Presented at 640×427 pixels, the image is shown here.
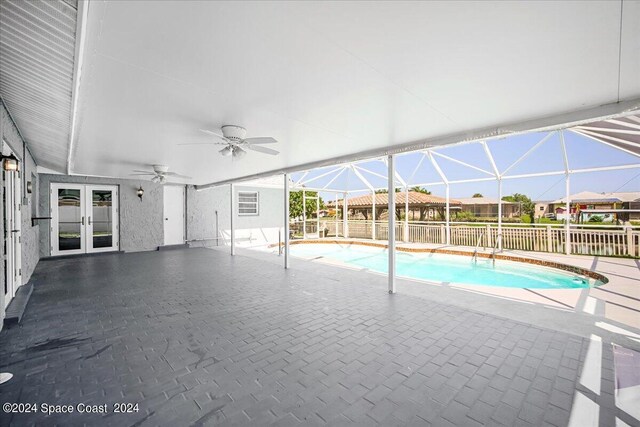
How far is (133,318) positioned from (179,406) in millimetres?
2294

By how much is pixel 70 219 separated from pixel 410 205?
1579cm

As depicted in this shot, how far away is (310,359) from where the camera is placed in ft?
8.89

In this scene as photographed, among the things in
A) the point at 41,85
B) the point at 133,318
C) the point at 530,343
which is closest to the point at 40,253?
the point at 133,318

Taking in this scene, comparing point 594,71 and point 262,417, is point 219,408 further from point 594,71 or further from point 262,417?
point 594,71

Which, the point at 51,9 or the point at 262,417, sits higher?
the point at 51,9

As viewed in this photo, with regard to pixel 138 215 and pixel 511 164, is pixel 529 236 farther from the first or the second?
pixel 138 215

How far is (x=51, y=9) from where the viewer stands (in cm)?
168

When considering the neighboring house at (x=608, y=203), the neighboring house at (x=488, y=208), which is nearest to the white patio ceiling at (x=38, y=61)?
the neighboring house at (x=608, y=203)

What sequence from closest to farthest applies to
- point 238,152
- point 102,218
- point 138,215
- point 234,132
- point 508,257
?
point 234,132
point 238,152
point 508,257
point 102,218
point 138,215

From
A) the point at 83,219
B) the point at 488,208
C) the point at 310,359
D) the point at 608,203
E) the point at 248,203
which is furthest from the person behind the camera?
the point at 488,208

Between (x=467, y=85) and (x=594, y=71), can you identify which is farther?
(x=467, y=85)

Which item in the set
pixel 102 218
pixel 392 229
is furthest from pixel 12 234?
pixel 392 229

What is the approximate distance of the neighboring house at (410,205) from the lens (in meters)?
15.8

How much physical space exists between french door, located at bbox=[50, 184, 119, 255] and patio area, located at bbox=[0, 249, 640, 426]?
5.12 m
